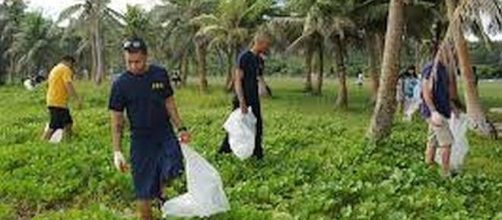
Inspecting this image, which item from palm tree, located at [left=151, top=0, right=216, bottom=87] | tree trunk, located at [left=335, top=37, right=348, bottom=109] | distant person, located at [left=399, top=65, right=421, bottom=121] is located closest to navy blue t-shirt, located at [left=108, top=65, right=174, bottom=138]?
distant person, located at [left=399, top=65, right=421, bottom=121]

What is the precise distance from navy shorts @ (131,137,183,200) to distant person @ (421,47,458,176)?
14.3ft

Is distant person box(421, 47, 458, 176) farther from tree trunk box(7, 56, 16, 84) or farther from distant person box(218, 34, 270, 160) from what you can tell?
tree trunk box(7, 56, 16, 84)

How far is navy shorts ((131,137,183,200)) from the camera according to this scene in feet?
30.3

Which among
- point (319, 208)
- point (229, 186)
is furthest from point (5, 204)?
point (319, 208)

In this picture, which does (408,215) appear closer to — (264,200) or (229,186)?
(264,200)

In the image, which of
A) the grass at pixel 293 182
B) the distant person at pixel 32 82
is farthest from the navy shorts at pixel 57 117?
the distant person at pixel 32 82

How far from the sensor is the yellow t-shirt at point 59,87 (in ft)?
55.5

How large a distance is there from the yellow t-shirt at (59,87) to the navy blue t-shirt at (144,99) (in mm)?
7917

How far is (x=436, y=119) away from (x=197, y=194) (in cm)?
417

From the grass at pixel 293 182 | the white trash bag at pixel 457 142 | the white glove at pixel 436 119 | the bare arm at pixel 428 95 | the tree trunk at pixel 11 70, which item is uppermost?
the bare arm at pixel 428 95

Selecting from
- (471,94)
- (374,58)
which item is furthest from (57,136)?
(374,58)

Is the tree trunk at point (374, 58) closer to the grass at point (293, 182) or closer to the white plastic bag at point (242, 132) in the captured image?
the grass at point (293, 182)

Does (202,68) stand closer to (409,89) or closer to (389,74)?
(409,89)

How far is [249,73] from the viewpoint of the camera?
13.3m
